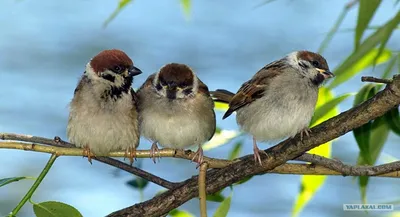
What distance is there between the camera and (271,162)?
1190 millimetres

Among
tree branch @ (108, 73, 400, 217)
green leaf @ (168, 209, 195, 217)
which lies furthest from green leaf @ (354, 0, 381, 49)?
green leaf @ (168, 209, 195, 217)

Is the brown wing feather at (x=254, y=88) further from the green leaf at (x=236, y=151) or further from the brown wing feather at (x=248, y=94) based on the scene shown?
the green leaf at (x=236, y=151)

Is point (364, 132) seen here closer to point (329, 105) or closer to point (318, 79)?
point (329, 105)

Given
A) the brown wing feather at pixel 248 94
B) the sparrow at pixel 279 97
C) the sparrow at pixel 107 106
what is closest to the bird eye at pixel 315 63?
the sparrow at pixel 279 97

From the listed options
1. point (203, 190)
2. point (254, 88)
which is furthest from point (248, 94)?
point (203, 190)

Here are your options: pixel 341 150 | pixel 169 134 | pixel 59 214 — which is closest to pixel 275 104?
pixel 169 134

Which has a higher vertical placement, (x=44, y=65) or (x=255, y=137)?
(x=44, y=65)

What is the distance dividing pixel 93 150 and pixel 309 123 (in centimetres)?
44

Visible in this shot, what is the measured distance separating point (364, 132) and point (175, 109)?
0.53 m

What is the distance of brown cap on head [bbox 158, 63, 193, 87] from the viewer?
1704 mm

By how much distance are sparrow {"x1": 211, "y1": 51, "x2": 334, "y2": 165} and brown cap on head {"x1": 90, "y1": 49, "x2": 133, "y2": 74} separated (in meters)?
0.24

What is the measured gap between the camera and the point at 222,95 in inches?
68.6

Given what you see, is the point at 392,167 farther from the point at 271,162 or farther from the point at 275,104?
the point at 275,104

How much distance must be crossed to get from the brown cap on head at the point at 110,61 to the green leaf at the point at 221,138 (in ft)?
0.79
